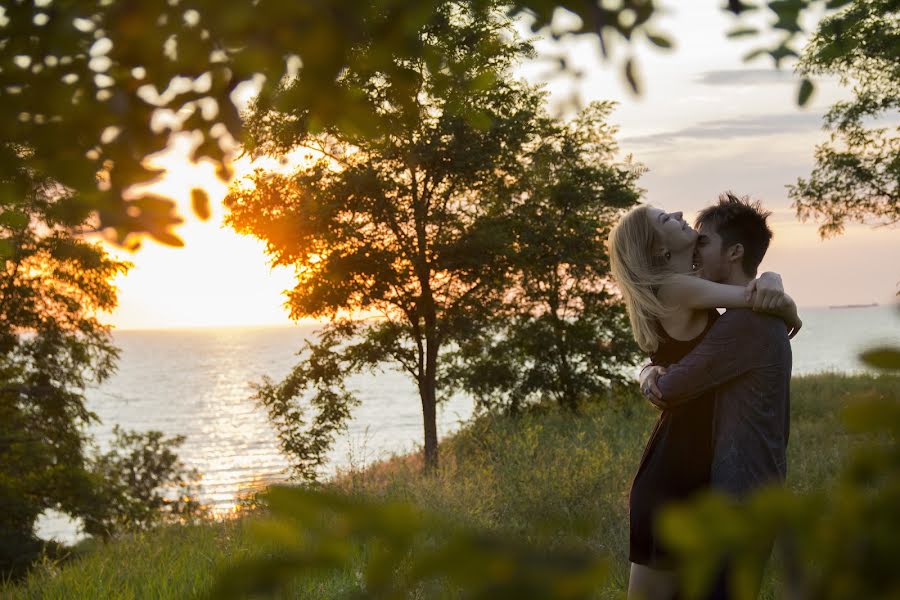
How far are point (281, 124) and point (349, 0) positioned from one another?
12.5 m

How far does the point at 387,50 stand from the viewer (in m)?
1.95

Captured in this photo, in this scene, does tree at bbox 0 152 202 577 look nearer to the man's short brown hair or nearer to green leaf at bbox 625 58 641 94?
the man's short brown hair

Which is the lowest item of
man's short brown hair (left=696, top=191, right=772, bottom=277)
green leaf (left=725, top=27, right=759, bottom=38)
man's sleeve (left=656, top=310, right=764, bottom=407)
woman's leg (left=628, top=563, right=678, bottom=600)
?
woman's leg (left=628, top=563, right=678, bottom=600)

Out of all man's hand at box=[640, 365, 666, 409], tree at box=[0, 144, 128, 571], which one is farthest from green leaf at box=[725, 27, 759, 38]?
tree at box=[0, 144, 128, 571]

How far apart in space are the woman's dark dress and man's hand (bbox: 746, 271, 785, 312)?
0.42m

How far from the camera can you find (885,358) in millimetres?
857

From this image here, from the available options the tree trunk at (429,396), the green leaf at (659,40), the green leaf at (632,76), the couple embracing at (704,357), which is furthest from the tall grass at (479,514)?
the tree trunk at (429,396)

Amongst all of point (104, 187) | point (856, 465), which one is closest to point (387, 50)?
point (104, 187)

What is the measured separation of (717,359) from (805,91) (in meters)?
1.44

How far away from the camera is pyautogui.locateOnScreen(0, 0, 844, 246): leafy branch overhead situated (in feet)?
5.26

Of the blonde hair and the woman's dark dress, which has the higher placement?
the blonde hair

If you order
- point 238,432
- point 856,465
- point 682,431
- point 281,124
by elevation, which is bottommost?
point 238,432

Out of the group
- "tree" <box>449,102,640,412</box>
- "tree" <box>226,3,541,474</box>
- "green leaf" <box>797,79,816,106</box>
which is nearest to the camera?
"green leaf" <box>797,79,816,106</box>

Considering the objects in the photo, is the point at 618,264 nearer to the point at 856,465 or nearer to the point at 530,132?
the point at 856,465
